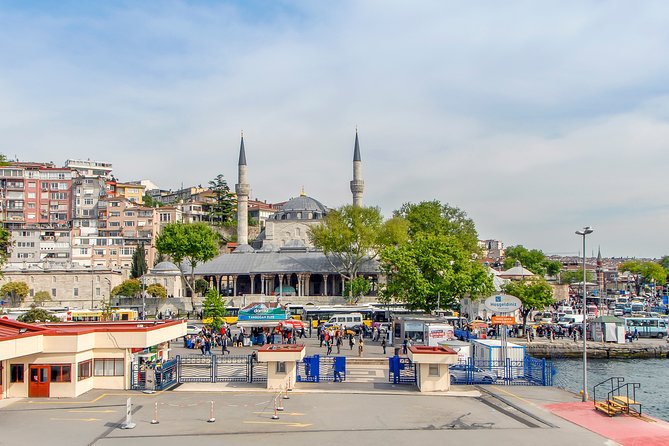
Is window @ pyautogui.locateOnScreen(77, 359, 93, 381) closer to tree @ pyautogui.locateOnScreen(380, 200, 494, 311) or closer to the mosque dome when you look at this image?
tree @ pyautogui.locateOnScreen(380, 200, 494, 311)

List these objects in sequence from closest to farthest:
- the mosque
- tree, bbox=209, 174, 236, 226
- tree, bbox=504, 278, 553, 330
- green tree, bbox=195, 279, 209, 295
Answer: tree, bbox=504, 278, 553, 330
the mosque
green tree, bbox=195, 279, 209, 295
tree, bbox=209, 174, 236, 226

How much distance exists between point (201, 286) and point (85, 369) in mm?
67762

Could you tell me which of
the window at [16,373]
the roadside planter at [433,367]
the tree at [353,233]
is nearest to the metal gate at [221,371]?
the window at [16,373]

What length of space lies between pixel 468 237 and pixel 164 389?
67443 mm

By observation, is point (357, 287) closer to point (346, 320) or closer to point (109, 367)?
point (346, 320)

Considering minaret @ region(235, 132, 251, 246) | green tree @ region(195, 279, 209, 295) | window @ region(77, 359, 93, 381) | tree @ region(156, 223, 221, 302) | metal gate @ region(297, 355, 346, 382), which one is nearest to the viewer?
window @ region(77, 359, 93, 381)

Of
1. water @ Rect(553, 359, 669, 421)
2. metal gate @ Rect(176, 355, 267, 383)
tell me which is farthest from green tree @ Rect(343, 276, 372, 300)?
metal gate @ Rect(176, 355, 267, 383)

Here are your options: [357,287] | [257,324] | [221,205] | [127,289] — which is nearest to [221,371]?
[257,324]

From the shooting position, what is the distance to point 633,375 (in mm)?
43438

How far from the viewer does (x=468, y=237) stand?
9019cm

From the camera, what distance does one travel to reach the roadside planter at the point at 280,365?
1067 inches

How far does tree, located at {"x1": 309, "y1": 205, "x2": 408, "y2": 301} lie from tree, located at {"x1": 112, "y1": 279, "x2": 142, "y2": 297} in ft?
70.0

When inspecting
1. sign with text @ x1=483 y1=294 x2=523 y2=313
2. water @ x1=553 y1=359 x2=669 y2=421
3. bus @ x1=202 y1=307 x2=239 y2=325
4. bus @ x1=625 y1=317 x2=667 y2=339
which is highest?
sign with text @ x1=483 y1=294 x2=523 y2=313

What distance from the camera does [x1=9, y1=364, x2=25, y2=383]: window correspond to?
82.1 ft
